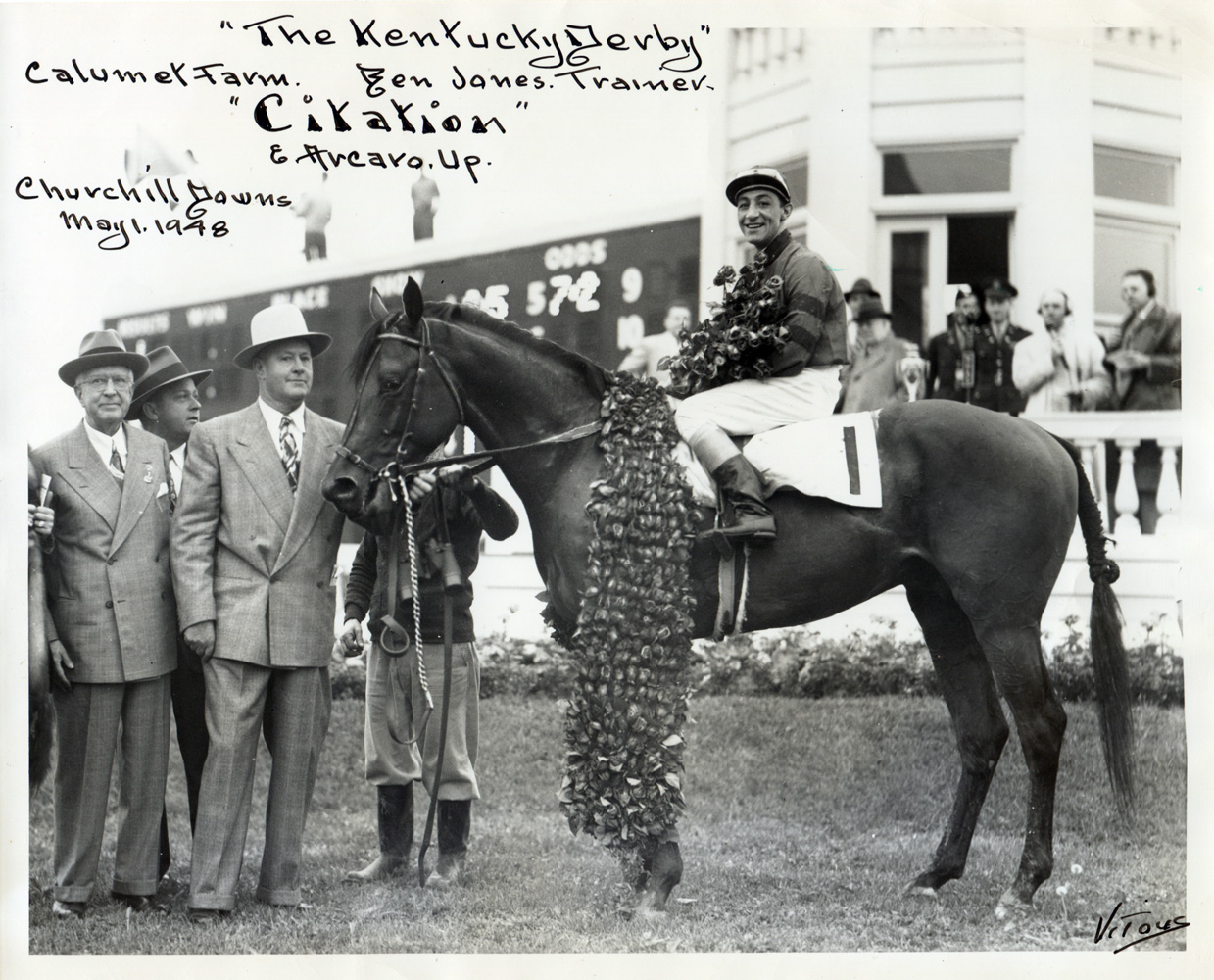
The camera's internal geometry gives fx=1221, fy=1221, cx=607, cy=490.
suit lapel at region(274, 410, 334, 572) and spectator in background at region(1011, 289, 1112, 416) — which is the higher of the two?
spectator in background at region(1011, 289, 1112, 416)

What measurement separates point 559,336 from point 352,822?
285 cm

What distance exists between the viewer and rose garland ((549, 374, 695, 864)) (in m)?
5.08

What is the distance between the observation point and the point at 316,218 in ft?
20.0

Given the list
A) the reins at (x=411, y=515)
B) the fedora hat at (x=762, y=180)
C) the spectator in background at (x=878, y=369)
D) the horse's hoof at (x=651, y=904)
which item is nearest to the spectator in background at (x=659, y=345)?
the spectator in background at (x=878, y=369)

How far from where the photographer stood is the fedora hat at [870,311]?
683 cm

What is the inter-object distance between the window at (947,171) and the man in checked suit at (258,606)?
134 inches

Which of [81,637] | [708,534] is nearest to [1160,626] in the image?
[708,534]

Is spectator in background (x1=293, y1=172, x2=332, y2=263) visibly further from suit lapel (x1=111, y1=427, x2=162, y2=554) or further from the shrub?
the shrub

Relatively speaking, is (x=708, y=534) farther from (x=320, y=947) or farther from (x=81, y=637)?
(x=81, y=637)

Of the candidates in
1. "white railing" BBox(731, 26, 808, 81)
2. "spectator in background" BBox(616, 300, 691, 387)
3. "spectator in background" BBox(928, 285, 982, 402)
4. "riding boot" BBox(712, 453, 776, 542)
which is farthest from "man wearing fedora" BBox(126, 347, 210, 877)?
"spectator in background" BBox(928, 285, 982, 402)

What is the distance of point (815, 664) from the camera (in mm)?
7223

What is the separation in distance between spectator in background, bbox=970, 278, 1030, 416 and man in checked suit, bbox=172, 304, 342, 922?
12.1 feet
